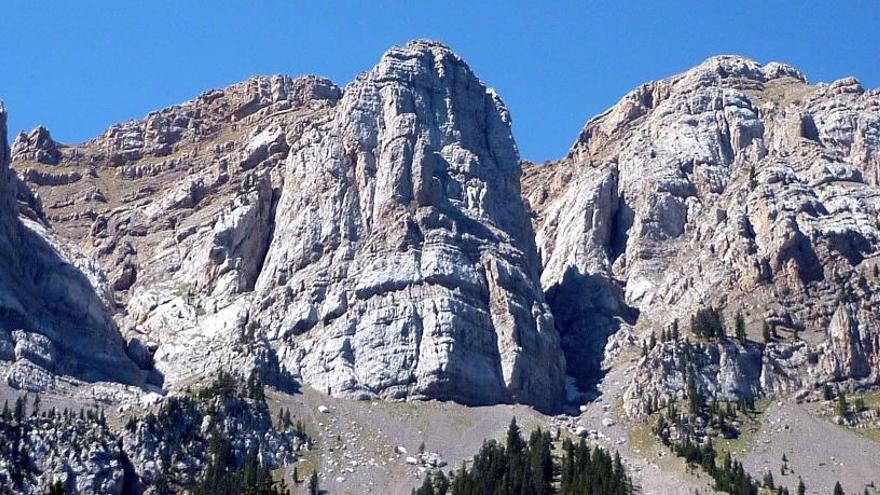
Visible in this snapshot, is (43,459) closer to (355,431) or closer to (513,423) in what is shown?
(355,431)

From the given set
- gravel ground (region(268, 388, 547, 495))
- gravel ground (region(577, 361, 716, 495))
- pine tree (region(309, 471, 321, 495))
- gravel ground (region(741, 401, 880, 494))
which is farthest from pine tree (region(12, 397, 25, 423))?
gravel ground (region(741, 401, 880, 494))

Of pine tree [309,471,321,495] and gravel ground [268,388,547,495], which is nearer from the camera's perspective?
pine tree [309,471,321,495]

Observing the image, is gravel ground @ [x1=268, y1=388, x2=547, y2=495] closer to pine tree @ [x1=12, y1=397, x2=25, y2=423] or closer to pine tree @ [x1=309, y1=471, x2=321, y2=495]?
pine tree @ [x1=309, y1=471, x2=321, y2=495]

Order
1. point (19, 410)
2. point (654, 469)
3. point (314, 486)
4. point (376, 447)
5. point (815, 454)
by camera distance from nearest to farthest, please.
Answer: point (314, 486) < point (19, 410) < point (654, 469) < point (815, 454) < point (376, 447)

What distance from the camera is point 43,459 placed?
173 m

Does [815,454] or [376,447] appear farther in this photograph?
[376,447]

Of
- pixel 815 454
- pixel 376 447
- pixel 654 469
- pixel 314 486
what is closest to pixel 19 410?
pixel 314 486

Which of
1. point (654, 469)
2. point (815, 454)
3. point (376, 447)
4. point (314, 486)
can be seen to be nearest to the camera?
point (314, 486)

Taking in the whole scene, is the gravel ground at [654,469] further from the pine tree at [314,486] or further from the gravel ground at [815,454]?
the pine tree at [314,486]

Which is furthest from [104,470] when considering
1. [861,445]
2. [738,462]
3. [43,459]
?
[861,445]

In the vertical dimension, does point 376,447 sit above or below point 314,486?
above

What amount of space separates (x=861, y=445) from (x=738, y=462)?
18924mm

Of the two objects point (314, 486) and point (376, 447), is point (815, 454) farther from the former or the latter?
point (314, 486)

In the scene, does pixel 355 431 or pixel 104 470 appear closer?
pixel 104 470
